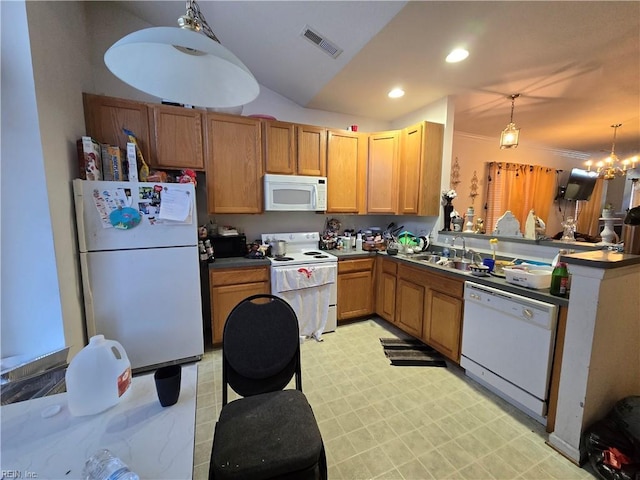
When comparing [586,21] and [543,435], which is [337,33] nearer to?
[586,21]

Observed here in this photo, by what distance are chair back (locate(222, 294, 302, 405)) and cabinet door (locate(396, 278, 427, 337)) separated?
1623 mm

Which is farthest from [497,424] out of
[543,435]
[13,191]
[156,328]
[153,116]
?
[153,116]

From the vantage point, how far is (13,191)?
4.77 feet

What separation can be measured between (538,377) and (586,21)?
225 cm

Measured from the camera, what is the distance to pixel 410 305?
266 cm

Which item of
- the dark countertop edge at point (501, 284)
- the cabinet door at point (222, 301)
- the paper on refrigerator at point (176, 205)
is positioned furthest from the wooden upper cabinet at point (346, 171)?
the paper on refrigerator at point (176, 205)

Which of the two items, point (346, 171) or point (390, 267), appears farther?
point (346, 171)

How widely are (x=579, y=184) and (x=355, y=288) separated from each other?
220 inches

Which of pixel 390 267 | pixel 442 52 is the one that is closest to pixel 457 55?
pixel 442 52

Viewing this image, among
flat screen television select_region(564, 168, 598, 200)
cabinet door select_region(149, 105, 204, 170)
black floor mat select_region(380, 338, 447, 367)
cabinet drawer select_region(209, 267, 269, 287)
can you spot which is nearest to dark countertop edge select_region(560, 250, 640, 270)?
black floor mat select_region(380, 338, 447, 367)

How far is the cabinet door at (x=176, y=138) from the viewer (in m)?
2.33

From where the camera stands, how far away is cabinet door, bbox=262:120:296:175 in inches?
108

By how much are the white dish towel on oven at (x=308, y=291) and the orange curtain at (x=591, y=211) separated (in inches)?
245

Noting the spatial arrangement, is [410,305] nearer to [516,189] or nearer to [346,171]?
[346,171]
